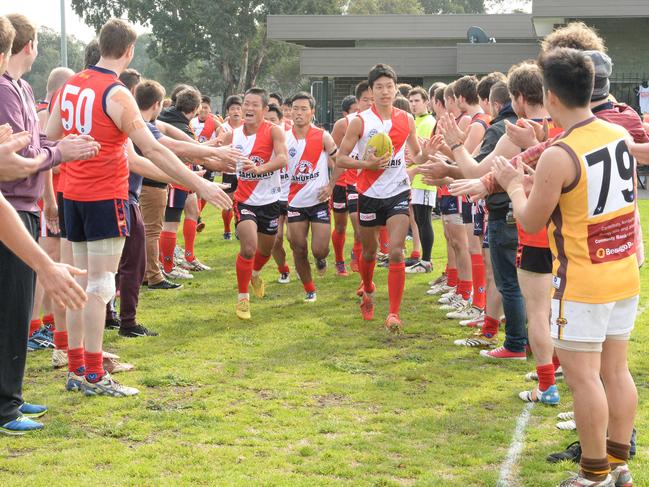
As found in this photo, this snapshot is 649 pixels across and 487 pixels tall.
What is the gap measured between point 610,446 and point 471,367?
109 inches

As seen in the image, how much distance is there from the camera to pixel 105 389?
6.29 meters

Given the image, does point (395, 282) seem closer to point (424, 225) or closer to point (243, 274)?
point (243, 274)

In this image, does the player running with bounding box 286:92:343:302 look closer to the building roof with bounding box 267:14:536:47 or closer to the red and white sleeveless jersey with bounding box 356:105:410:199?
the red and white sleeveless jersey with bounding box 356:105:410:199

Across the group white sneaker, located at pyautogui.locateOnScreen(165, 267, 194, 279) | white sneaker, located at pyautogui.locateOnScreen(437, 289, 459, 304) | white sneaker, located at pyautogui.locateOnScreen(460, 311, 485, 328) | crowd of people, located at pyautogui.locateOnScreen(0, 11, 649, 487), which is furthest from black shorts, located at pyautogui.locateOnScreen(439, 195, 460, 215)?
white sneaker, located at pyautogui.locateOnScreen(165, 267, 194, 279)

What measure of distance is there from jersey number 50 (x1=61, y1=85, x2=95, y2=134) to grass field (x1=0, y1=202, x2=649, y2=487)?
1.93m

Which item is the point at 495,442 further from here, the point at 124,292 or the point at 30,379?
the point at 124,292

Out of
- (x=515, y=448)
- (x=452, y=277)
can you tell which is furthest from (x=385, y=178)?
(x=515, y=448)

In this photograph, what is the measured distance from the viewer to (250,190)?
946 centimetres

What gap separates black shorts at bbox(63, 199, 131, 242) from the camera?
6211 mm

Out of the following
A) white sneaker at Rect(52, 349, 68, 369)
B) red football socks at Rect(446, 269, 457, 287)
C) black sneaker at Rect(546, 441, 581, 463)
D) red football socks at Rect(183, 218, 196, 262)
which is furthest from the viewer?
red football socks at Rect(183, 218, 196, 262)

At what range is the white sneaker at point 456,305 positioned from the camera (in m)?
9.62

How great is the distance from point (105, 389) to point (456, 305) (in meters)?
4.61

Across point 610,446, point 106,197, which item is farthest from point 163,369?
point 610,446

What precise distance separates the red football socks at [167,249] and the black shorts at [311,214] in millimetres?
2113
